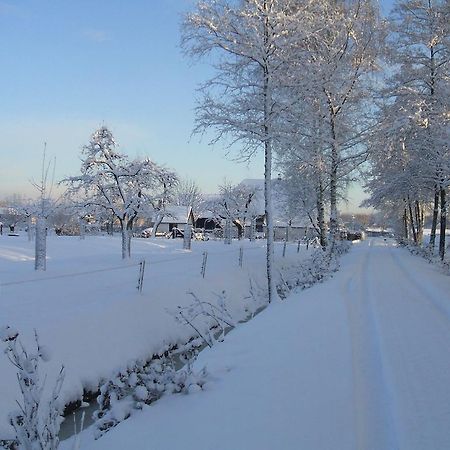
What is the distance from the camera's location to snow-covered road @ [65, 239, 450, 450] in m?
3.54

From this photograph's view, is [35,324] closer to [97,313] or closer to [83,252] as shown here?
[97,313]

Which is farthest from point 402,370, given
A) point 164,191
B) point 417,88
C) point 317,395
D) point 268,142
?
point 164,191

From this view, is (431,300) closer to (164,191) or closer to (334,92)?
(334,92)

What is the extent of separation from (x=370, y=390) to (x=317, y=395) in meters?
0.51

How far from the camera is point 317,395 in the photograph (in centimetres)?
427

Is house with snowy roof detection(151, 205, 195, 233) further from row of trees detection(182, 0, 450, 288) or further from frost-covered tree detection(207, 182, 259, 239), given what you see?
row of trees detection(182, 0, 450, 288)

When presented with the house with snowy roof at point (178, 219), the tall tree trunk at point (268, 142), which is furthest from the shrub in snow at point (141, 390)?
the house with snowy roof at point (178, 219)

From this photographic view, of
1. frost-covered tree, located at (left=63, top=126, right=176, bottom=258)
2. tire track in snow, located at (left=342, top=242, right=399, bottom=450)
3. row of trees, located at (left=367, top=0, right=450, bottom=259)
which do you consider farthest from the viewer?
frost-covered tree, located at (left=63, top=126, right=176, bottom=258)

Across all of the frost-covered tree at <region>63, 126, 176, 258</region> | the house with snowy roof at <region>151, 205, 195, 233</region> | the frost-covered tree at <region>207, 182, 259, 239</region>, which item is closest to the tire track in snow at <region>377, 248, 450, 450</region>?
the frost-covered tree at <region>63, 126, 176, 258</region>

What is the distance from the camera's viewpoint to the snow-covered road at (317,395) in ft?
11.6

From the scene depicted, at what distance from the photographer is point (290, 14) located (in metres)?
12.2

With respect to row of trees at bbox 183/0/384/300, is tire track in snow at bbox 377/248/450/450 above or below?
below

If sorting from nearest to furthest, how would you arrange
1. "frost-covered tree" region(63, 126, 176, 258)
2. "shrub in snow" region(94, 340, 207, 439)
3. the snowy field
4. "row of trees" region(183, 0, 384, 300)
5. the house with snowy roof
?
"shrub in snow" region(94, 340, 207, 439)
the snowy field
"row of trees" region(183, 0, 384, 300)
"frost-covered tree" region(63, 126, 176, 258)
the house with snowy roof

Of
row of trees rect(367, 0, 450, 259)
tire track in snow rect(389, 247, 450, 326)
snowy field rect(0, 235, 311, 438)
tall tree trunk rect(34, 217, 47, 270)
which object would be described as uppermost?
row of trees rect(367, 0, 450, 259)
